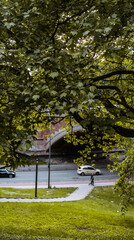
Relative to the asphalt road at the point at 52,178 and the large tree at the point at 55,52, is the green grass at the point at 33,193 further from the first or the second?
the large tree at the point at 55,52

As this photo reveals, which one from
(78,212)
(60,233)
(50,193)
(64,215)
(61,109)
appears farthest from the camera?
(50,193)

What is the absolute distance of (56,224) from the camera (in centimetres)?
991

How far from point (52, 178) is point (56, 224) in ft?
61.1

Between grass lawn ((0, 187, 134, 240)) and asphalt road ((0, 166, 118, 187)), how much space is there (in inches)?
477

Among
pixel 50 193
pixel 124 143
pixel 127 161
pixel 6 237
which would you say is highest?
pixel 124 143

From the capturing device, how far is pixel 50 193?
20109 mm

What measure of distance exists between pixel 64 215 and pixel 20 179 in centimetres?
1708

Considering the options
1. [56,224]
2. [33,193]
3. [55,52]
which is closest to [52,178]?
[33,193]

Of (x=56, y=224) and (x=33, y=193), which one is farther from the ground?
(x=56, y=224)

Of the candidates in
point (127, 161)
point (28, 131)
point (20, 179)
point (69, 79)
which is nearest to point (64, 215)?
point (127, 161)

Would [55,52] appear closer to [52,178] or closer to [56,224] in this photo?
[56,224]

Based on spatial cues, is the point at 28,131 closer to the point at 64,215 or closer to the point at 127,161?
the point at 64,215

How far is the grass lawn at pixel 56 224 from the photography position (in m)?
8.11

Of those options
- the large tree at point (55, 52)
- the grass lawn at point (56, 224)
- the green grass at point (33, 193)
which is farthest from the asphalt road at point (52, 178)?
the large tree at point (55, 52)
